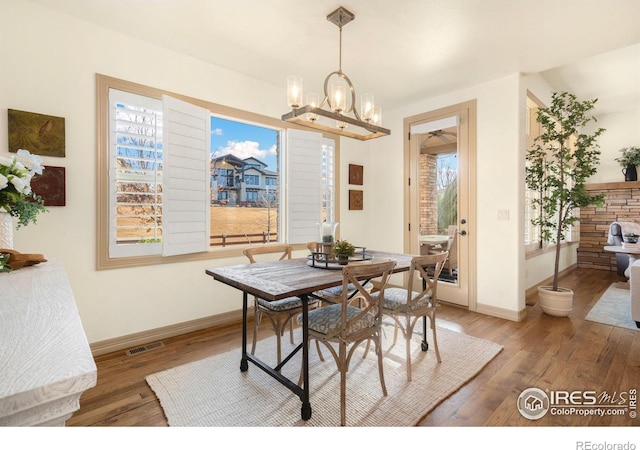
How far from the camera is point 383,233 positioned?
4828 millimetres

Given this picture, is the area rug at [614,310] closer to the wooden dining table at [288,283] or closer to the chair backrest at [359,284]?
the wooden dining table at [288,283]

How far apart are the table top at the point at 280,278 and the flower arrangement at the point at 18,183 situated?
102cm

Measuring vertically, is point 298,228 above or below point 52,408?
above

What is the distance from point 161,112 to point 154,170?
55 cm

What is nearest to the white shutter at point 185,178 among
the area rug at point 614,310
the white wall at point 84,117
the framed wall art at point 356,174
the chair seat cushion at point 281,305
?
the white wall at point 84,117

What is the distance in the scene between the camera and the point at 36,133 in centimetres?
229

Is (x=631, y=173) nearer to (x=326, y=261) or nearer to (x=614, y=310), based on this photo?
(x=614, y=310)

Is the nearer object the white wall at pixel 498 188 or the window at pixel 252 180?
the white wall at pixel 498 188

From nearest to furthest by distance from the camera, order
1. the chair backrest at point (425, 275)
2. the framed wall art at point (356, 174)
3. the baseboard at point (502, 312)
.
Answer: the chair backrest at point (425, 275) → the baseboard at point (502, 312) → the framed wall art at point (356, 174)

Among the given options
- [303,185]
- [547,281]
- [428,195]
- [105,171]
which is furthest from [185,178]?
[547,281]

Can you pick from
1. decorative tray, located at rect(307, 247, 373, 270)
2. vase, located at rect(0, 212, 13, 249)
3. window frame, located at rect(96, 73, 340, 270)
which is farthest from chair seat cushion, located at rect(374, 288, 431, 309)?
vase, located at rect(0, 212, 13, 249)

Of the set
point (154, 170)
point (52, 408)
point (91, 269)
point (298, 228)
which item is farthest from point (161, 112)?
point (52, 408)

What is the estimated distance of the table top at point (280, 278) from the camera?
170 centimetres
